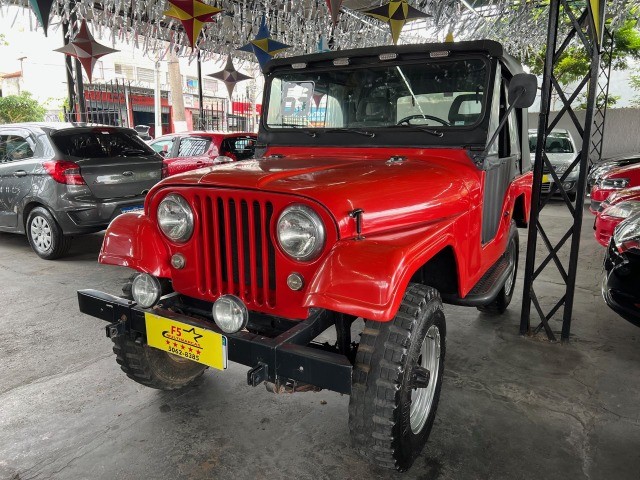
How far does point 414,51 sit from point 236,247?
1.75 metres

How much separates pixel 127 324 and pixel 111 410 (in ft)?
2.66

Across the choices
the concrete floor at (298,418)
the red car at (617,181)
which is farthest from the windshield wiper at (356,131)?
the red car at (617,181)

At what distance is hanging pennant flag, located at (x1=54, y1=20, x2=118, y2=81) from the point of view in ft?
29.7

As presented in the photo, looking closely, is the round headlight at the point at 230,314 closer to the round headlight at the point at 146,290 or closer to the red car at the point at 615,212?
the round headlight at the point at 146,290

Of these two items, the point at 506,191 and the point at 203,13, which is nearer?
the point at 506,191

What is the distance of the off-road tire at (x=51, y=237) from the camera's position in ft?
19.4

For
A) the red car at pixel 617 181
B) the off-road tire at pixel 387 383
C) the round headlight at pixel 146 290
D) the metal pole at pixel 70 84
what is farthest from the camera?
the metal pole at pixel 70 84

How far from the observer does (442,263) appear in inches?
107

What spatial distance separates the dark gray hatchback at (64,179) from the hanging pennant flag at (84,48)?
3.45 meters

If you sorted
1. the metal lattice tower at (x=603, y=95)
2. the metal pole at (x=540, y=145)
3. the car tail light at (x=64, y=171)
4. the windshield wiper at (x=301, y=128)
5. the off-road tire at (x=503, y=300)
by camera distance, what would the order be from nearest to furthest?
the windshield wiper at (x=301, y=128), the metal pole at (x=540, y=145), the off-road tire at (x=503, y=300), the car tail light at (x=64, y=171), the metal lattice tower at (x=603, y=95)

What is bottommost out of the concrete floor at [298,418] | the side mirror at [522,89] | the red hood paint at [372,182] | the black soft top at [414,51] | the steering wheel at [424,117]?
the concrete floor at [298,418]

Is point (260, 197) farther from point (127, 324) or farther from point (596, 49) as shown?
point (596, 49)

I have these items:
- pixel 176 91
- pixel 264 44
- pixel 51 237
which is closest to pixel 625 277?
pixel 51 237

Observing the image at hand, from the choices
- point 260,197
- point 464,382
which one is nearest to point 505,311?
point 464,382
